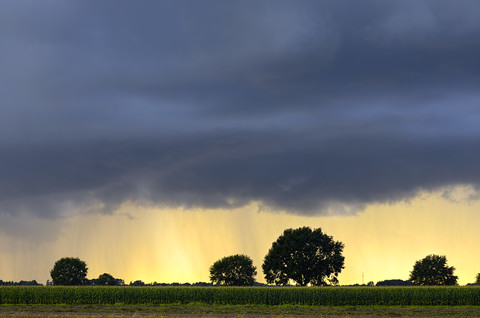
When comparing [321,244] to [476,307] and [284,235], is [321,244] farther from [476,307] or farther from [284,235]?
[476,307]

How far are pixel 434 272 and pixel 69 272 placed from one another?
260 feet

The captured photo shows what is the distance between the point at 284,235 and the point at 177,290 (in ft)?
143

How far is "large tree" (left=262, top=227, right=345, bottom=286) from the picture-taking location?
106812 millimetres

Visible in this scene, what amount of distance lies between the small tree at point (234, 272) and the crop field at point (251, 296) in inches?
2105

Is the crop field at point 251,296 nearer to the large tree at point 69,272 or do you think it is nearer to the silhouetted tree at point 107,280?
the large tree at point 69,272

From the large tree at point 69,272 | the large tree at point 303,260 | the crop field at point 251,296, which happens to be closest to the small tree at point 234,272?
the large tree at point 303,260

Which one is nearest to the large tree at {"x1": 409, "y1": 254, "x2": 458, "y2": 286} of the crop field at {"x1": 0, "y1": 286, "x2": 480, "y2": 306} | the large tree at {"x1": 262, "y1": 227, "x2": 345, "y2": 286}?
the large tree at {"x1": 262, "y1": 227, "x2": 345, "y2": 286}

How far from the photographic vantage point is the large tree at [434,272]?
126m

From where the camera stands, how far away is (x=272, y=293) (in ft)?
228

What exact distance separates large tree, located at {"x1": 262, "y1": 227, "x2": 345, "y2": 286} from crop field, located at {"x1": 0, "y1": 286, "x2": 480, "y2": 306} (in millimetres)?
36619

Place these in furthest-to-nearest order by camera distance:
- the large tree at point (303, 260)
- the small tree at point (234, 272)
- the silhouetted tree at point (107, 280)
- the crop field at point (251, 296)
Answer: the silhouetted tree at point (107, 280)
the small tree at point (234, 272)
the large tree at point (303, 260)
the crop field at point (251, 296)

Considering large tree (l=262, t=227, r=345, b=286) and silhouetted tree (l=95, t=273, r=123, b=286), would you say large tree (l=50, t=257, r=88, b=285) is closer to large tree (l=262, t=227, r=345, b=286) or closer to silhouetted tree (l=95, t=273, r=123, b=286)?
silhouetted tree (l=95, t=273, r=123, b=286)

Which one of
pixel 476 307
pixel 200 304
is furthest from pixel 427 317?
pixel 200 304

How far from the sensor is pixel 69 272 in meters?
127
